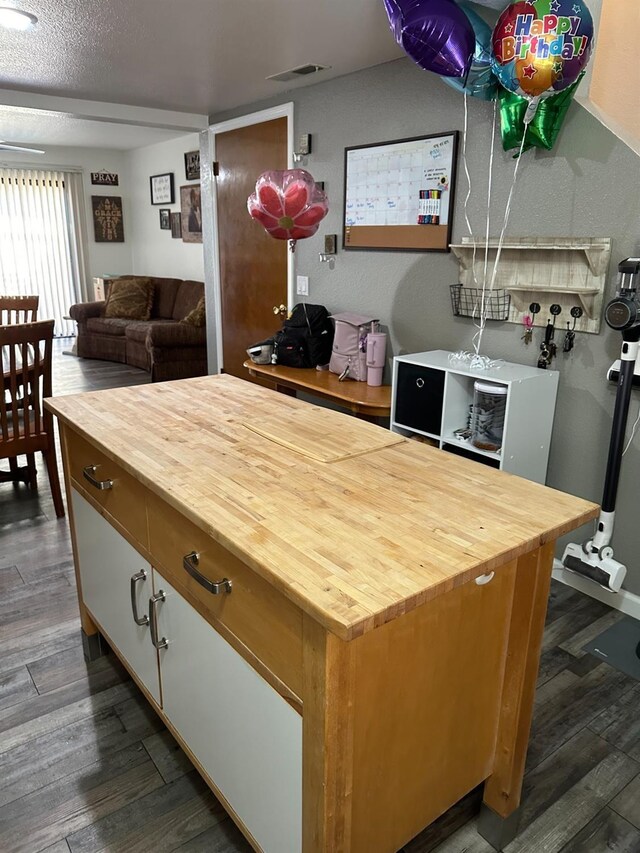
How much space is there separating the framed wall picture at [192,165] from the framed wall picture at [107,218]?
1955 millimetres

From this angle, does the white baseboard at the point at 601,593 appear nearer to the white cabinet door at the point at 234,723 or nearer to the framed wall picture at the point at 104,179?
the white cabinet door at the point at 234,723

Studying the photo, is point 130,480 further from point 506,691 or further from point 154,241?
point 154,241

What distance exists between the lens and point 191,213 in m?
7.36

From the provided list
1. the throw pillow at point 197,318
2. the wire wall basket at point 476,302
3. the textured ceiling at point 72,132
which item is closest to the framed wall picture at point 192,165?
the textured ceiling at point 72,132

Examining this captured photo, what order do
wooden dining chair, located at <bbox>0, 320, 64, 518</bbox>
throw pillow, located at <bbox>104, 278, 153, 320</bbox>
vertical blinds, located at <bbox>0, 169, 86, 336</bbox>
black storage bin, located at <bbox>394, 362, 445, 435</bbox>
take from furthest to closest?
1. vertical blinds, located at <bbox>0, 169, 86, 336</bbox>
2. throw pillow, located at <bbox>104, 278, 153, 320</bbox>
3. wooden dining chair, located at <bbox>0, 320, 64, 518</bbox>
4. black storage bin, located at <bbox>394, 362, 445, 435</bbox>

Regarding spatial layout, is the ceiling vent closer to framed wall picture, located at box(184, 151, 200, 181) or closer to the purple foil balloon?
the purple foil balloon

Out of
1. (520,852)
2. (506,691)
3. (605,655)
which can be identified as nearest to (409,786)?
(506,691)

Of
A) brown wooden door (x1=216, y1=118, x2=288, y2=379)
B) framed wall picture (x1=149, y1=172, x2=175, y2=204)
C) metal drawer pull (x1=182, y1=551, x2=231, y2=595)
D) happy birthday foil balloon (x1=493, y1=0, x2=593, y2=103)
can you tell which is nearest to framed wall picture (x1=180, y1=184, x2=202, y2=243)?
framed wall picture (x1=149, y1=172, x2=175, y2=204)

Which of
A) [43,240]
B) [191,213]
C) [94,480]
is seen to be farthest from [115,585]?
[43,240]

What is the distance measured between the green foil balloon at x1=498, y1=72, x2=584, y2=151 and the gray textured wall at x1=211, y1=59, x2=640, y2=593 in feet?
0.23

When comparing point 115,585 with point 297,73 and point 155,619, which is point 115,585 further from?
point 297,73

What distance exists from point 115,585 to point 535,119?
2.27m

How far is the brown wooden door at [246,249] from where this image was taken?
14.0 ft

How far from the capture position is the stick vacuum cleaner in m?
2.19
